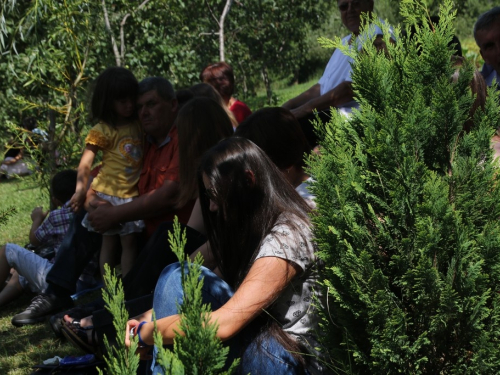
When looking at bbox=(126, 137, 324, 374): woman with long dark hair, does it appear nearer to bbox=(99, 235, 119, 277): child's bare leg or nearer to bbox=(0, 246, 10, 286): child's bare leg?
bbox=(99, 235, 119, 277): child's bare leg

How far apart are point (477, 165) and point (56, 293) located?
396 centimetres

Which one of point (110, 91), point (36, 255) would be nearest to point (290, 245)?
point (110, 91)

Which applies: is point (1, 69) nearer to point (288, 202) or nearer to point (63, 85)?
point (63, 85)

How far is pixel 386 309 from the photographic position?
187 centimetres

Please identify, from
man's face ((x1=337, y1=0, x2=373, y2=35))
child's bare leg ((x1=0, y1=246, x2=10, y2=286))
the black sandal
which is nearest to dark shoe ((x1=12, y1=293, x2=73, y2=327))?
child's bare leg ((x1=0, y1=246, x2=10, y2=286))

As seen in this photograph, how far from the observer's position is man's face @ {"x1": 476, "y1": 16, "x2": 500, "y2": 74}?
13.7ft

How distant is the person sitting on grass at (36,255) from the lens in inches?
212

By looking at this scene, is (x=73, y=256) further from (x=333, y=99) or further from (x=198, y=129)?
(x=333, y=99)

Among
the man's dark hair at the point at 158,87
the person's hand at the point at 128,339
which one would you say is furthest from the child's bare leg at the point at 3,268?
the person's hand at the point at 128,339

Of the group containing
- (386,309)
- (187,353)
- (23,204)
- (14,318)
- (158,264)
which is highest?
(187,353)

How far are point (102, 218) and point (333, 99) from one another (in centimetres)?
185

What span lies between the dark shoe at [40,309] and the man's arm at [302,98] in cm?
225

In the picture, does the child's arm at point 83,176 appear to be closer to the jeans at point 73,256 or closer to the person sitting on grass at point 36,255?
the jeans at point 73,256

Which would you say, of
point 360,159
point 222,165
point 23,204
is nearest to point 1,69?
point 23,204
